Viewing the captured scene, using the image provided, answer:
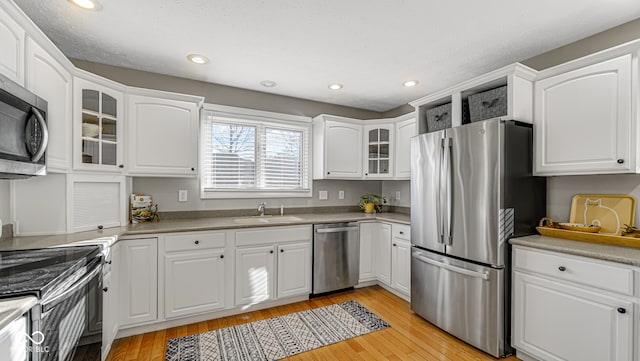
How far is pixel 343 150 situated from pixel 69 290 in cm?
299

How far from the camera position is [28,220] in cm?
200

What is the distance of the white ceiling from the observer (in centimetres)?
184

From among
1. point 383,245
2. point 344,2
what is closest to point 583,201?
point 383,245

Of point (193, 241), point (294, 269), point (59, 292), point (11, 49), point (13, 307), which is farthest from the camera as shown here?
point (294, 269)

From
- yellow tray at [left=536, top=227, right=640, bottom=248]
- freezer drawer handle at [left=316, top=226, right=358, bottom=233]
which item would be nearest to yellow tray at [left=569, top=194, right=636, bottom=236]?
yellow tray at [left=536, top=227, right=640, bottom=248]

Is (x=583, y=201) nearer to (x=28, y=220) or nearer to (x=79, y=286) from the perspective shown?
(x=79, y=286)

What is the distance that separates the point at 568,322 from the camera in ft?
5.98

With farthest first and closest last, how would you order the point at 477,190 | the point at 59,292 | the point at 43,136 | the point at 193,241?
the point at 193,241 < the point at 477,190 < the point at 43,136 < the point at 59,292

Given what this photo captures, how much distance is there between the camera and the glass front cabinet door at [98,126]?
2168mm

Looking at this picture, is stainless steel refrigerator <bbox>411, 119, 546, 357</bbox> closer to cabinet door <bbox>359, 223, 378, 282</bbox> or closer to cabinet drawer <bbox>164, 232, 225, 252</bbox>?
cabinet door <bbox>359, 223, 378, 282</bbox>

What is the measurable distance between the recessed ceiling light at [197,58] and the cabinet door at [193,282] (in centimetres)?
177

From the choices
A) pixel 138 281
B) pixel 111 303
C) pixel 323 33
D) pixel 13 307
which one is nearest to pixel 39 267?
pixel 13 307

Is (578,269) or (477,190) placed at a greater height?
(477,190)

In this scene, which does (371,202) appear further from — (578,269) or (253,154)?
(578,269)
